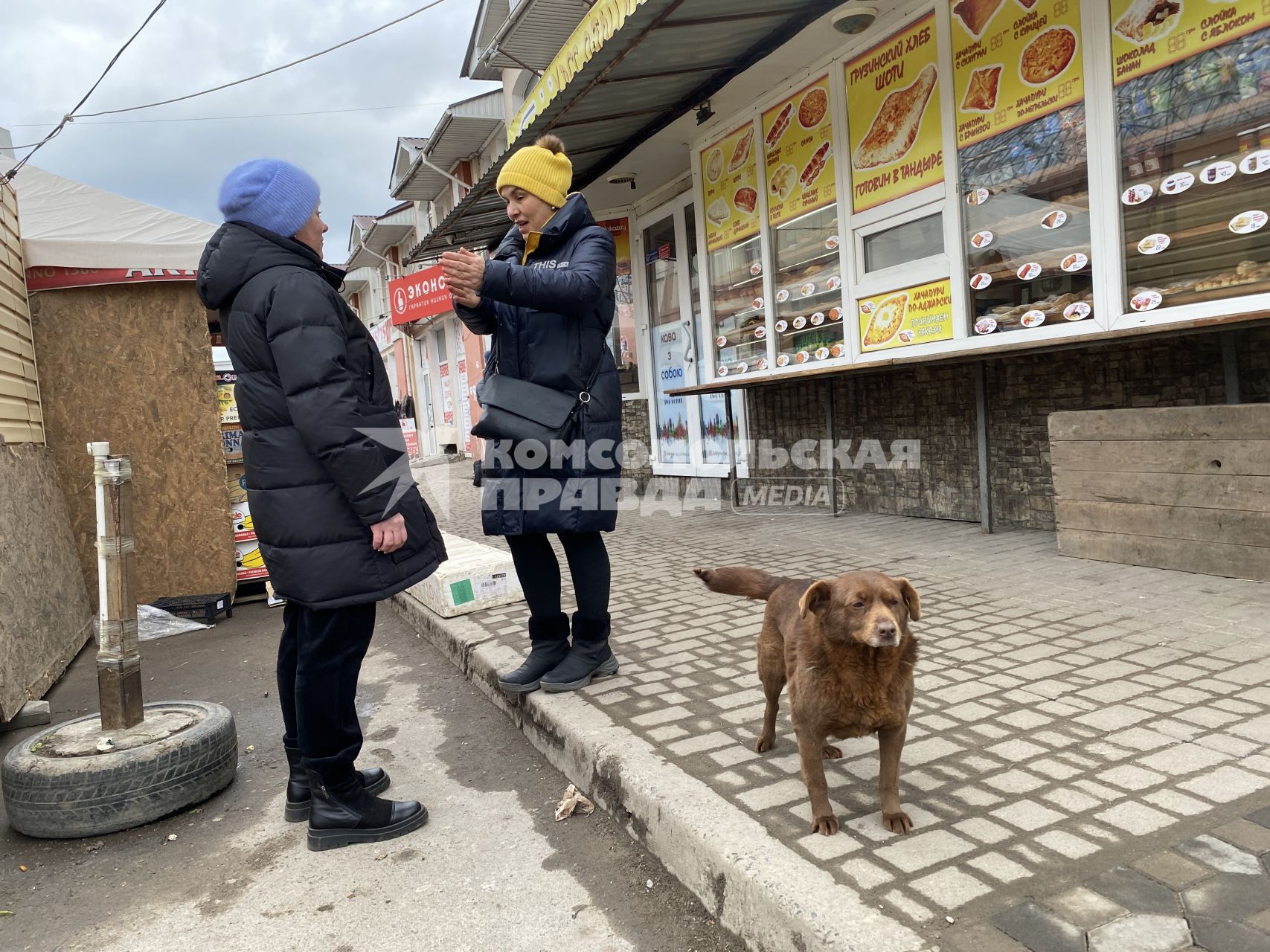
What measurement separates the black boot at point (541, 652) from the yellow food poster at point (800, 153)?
5.07 metres

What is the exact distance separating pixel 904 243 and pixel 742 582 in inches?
188

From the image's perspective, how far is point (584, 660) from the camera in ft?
11.8

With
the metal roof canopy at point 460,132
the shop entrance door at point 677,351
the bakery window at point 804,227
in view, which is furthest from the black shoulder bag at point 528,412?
the metal roof canopy at point 460,132

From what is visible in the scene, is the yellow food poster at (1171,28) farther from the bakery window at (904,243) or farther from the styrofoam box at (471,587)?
the styrofoam box at (471,587)

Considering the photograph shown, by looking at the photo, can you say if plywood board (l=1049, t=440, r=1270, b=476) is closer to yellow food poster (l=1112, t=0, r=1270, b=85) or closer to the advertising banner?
yellow food poster (l=1112, t=0, r=1270, b=85)

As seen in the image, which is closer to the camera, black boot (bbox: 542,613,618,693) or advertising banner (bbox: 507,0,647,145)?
black boot (bbox: 542,613,618,693)

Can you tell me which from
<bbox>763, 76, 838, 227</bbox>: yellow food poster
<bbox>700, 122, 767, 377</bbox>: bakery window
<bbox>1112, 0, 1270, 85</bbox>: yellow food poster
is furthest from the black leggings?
<bbox>700, 122, 767, 377</bbox>: bakery window

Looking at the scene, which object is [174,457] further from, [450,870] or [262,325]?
[450,870]

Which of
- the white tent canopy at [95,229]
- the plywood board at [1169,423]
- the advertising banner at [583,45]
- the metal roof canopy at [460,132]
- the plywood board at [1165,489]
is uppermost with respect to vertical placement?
the metal roof canopy at [460,132]

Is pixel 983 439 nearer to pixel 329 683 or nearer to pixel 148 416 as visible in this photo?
pixel 329 683

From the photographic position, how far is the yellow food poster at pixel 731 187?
8234 mm

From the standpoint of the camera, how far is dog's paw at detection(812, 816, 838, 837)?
7.29 ft

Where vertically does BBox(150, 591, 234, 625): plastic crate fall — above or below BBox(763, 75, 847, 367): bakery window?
below

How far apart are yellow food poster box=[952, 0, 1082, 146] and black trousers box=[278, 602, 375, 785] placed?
5243 mm
